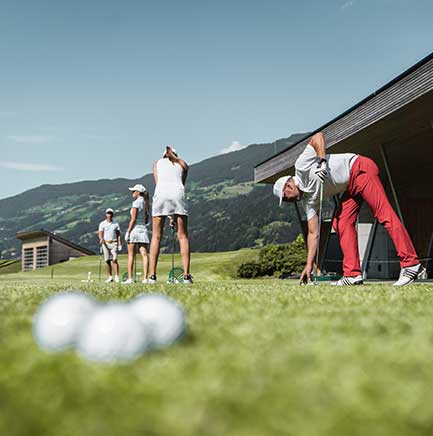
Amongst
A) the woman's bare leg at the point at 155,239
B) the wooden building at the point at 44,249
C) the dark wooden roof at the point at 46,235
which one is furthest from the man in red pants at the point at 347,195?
the dark wooden roof at the point at 46,235

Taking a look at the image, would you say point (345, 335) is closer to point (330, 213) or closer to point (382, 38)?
point (330, 213)

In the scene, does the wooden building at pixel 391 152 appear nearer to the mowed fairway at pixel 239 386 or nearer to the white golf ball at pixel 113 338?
the mowed fairway at pixel 239 386

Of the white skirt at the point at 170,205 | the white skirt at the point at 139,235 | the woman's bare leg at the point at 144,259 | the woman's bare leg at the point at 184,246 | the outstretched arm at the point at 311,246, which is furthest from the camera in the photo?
the white skirt at the point at 139,235

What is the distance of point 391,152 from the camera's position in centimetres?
1557

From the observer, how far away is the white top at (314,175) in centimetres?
699

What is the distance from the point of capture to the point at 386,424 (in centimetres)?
112

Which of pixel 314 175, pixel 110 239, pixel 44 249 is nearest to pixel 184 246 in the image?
pixel 314 175

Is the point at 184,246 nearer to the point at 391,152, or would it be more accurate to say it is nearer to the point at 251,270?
the point at 391,152

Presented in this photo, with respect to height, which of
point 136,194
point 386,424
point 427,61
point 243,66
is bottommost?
point 386,424

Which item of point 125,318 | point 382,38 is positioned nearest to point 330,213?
point 382,38

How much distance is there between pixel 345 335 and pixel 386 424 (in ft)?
3.38

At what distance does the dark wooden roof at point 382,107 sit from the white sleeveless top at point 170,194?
5.00 meters

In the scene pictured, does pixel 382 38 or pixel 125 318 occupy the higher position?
pixel 382 38

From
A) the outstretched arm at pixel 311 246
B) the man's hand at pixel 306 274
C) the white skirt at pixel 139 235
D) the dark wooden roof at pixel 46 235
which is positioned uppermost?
the dark wooden roof at pixel 46 235
